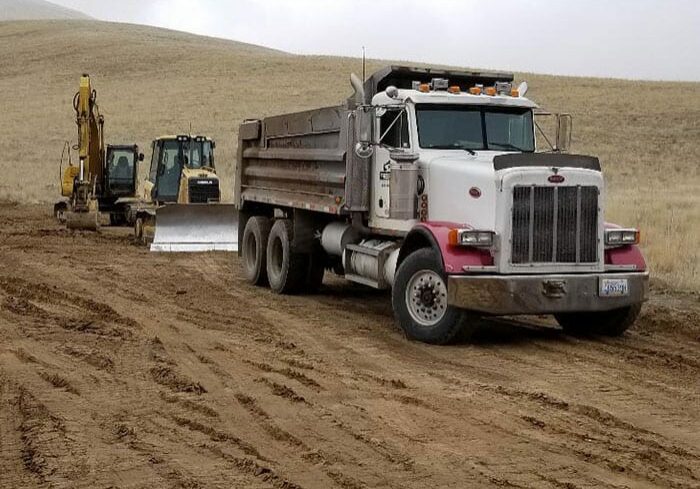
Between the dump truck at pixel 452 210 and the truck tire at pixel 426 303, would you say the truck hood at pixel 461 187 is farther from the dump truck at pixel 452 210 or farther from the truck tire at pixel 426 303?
the truck tire at pixel 426 303

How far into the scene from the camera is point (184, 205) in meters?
19.5

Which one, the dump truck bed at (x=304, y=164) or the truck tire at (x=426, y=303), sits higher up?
the dump truck bed at (x=304, y=164)

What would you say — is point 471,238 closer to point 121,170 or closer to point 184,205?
point 184,205

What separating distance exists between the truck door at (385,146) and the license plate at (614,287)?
2617mm

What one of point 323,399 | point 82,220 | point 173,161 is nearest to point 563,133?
point 323,399

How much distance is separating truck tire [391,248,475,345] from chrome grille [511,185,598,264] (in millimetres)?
797

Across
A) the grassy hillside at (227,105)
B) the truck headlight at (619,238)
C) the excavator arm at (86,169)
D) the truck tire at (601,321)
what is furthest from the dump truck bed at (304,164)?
the excavator arm at (86,169)

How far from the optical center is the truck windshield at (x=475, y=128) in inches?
460

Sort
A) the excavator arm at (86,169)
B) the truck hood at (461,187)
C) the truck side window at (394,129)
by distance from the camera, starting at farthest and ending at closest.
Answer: the excavator arm at (86,169) → the truck side window at (394,129) → the truck hood at (461,187)

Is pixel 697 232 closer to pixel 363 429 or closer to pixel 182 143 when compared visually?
pixel 182 143

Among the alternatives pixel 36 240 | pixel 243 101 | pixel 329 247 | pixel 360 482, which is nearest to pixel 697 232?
pixel 329 247

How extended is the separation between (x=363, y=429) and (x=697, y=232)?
44.9 feet

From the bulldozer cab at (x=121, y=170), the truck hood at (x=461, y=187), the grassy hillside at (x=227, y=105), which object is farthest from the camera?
the grassy hillside at (x=227, y=105)

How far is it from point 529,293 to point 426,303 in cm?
110
